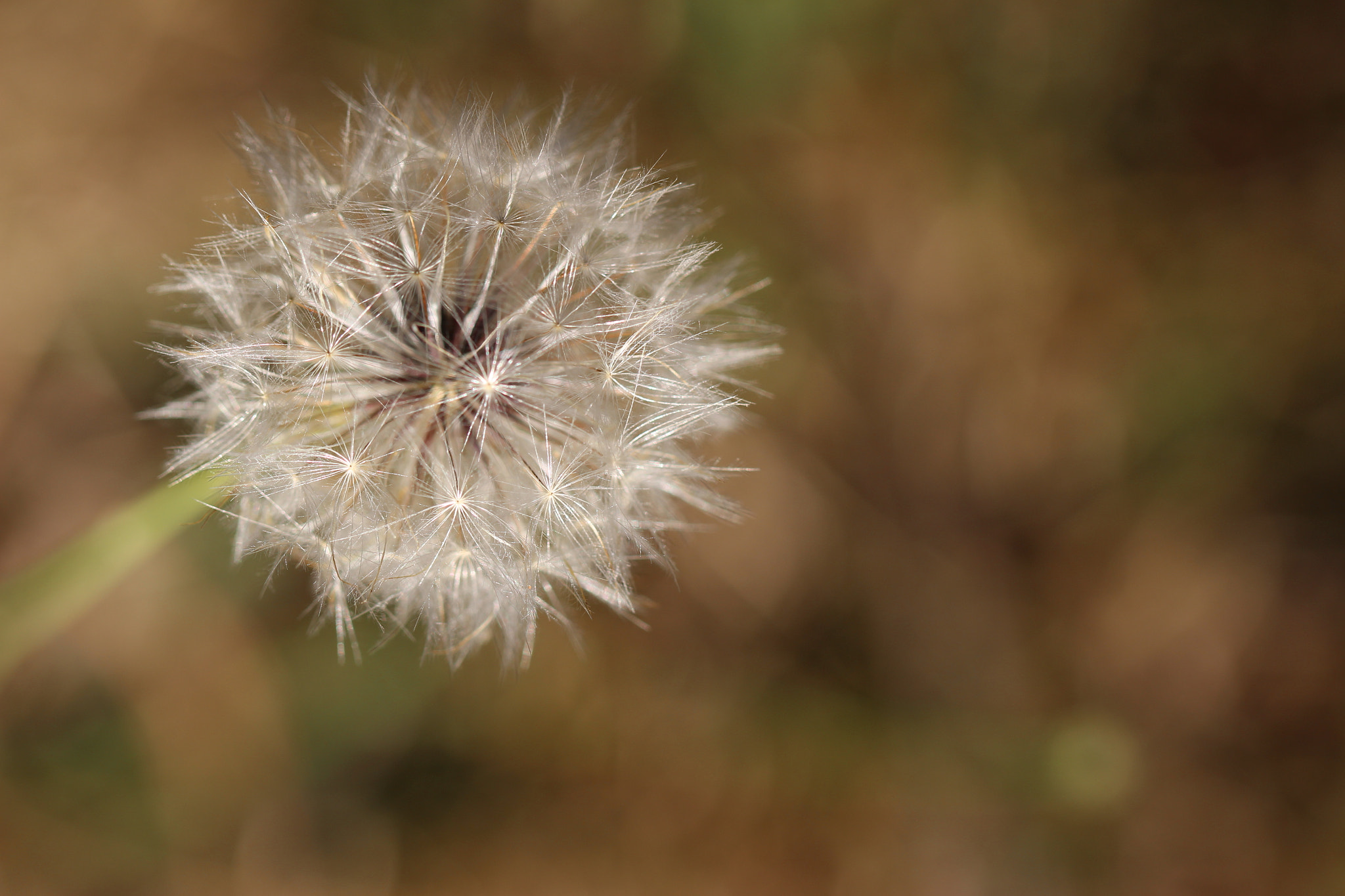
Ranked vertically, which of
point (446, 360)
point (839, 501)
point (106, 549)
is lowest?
point (106, 549)

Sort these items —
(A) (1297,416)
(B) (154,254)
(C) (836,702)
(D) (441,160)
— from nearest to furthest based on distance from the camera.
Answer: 1. (D) (441,160)
2. (B) (154,254)
3. (C) (836,702)
4. (A) (1297,416)

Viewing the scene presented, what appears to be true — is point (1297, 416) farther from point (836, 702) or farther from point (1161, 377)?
point (836, 702)

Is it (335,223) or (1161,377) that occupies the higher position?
(1161,377)

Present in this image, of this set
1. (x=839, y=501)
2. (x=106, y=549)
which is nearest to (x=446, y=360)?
(x=106, y=549)

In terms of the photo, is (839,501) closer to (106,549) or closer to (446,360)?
(446,360)

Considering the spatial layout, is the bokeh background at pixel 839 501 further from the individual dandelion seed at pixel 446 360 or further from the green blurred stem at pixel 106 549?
the individual dandelion seed at pixel 446 360

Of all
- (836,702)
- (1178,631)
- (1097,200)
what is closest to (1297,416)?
(1178,631)

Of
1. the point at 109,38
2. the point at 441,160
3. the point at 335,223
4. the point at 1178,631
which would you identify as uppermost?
the point at 1178,631
